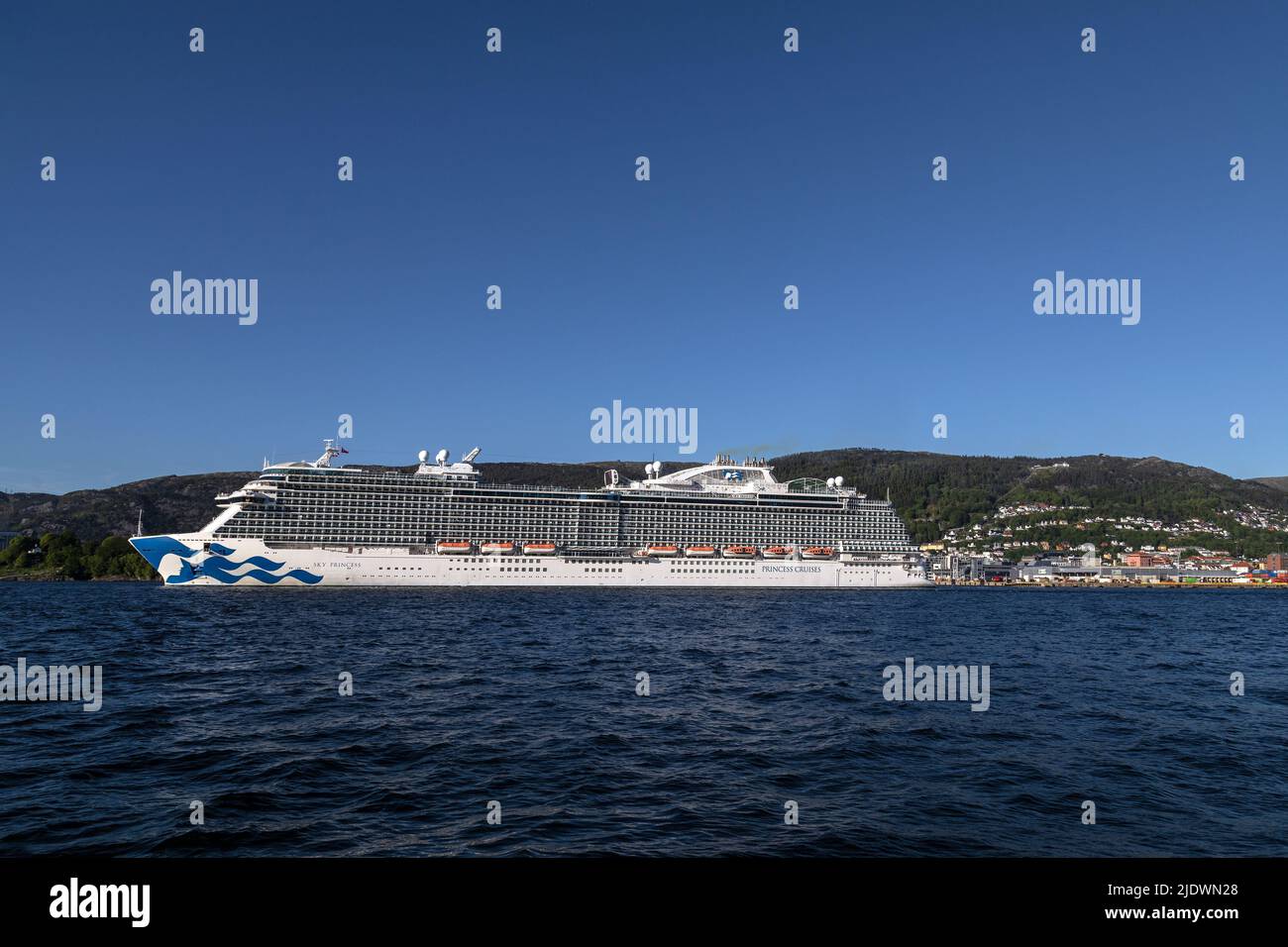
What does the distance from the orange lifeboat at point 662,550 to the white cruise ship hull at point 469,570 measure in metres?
1.00

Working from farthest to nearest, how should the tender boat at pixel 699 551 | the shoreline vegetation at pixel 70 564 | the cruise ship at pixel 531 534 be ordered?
the shoreline vegetation at pixel 70 564 → the tender boat at pixel 699 551 → the cruise ship at pixel 531 534

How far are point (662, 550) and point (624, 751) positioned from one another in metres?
84.6

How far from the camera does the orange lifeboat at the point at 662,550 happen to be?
335ft

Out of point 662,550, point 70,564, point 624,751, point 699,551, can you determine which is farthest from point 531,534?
point 70,564

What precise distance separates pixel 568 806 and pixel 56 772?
38.1 feet

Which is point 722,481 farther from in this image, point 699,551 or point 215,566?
point 215,566

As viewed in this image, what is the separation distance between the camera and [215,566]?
3241 inches

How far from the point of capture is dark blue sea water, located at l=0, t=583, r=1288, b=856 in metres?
13.0

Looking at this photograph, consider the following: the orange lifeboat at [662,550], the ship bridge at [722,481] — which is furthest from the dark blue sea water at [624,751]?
the ship bridge at [722,481]

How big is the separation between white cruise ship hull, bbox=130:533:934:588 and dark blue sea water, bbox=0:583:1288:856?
4518 cm

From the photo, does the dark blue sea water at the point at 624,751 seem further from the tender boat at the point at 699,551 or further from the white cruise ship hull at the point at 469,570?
the tender boat at the point at 699,551

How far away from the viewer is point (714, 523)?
109 meters

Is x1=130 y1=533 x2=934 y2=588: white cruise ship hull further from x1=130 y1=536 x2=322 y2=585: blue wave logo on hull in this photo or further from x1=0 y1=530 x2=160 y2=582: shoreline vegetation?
x1=0 y1=530 x2=160 y2=582: shoreline vegetation

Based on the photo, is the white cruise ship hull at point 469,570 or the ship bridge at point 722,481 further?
the ship bridge at point 722,481
